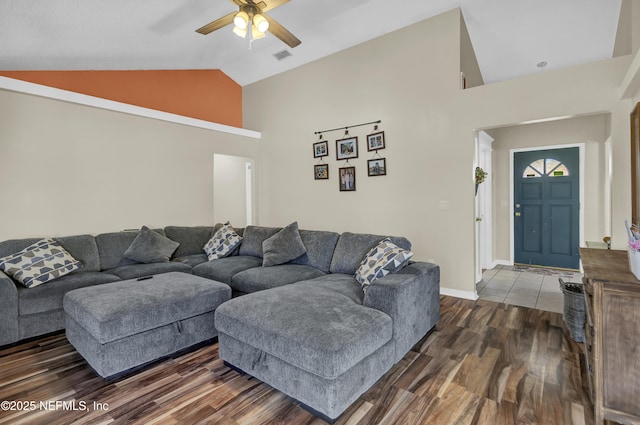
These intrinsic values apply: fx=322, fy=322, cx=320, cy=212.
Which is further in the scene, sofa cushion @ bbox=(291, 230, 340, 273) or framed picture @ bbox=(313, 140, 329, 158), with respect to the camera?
framed picture @ bbox=(313, 140, 329, 158)

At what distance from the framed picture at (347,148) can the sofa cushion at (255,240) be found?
168 centimetres

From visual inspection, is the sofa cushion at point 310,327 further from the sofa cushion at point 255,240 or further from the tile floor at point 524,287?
the tile floor at point 524,287

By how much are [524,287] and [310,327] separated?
12.3 feet

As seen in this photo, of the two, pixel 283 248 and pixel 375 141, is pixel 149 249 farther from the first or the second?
pixel 375 141

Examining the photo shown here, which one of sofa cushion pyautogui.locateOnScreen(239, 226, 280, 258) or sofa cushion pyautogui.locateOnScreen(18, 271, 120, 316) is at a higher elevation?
sofa cushion pyautogui.locateOnScreen(239, 226, 280, 258)

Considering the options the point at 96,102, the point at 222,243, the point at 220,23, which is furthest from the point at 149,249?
the point at 220,23

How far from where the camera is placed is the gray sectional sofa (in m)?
1.75

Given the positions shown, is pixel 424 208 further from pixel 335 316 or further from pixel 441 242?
pixel 335 316

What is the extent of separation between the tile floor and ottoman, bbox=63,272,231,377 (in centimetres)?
324

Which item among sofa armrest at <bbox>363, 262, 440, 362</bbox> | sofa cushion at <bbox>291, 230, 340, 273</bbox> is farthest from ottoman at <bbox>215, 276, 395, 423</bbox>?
sofa cushion at <bbox>291, 230, 340, 273</bbox>

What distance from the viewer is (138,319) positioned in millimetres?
2215

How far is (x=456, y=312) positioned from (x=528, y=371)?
1.19 metres

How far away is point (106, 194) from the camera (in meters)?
4.22

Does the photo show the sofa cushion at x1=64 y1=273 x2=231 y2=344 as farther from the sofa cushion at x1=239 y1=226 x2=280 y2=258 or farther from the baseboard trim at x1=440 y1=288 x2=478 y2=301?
the baseboard trim at x1=440 y1=288 x2=478 y2=301
